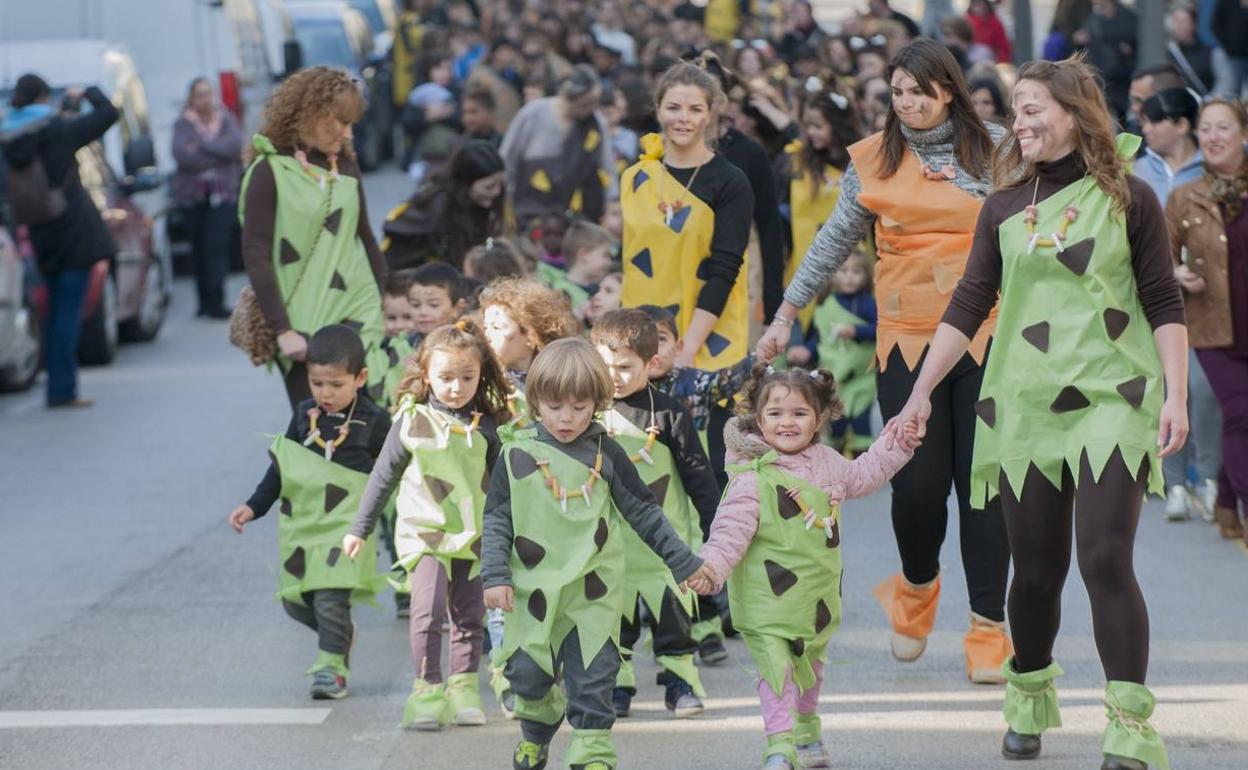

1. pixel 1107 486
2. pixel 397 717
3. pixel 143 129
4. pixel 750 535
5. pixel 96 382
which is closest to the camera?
pixel 1107 486

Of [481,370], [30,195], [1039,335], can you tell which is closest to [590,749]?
[481,370]

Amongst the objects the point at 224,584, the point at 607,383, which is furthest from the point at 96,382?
the point at 607,383

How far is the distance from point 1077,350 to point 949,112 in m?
1.45

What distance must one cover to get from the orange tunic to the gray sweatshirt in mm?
1317

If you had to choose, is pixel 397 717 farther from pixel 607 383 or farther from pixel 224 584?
pixel 224 584

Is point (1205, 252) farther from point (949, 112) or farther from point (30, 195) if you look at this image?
point (30, 195)

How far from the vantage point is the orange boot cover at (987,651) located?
7.17 m

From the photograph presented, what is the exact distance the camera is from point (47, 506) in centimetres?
1154

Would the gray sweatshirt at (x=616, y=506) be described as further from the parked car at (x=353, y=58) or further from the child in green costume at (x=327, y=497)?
the parked car at (x=353, y=58)

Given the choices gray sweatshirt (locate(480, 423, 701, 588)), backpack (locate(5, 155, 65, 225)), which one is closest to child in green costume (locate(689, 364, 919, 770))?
gray sweatshirt (locate(480, 423, 701, 588))

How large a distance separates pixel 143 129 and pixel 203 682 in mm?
11414

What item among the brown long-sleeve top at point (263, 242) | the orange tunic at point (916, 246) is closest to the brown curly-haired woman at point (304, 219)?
the brown long-sleeve top at point (263, 242)

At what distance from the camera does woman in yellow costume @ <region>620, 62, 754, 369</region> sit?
7.82 meters

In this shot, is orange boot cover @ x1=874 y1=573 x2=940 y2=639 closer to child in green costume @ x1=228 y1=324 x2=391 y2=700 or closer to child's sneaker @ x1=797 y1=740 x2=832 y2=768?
child's sneaker @ x1=797 y1=740 x2=832 y2=768
